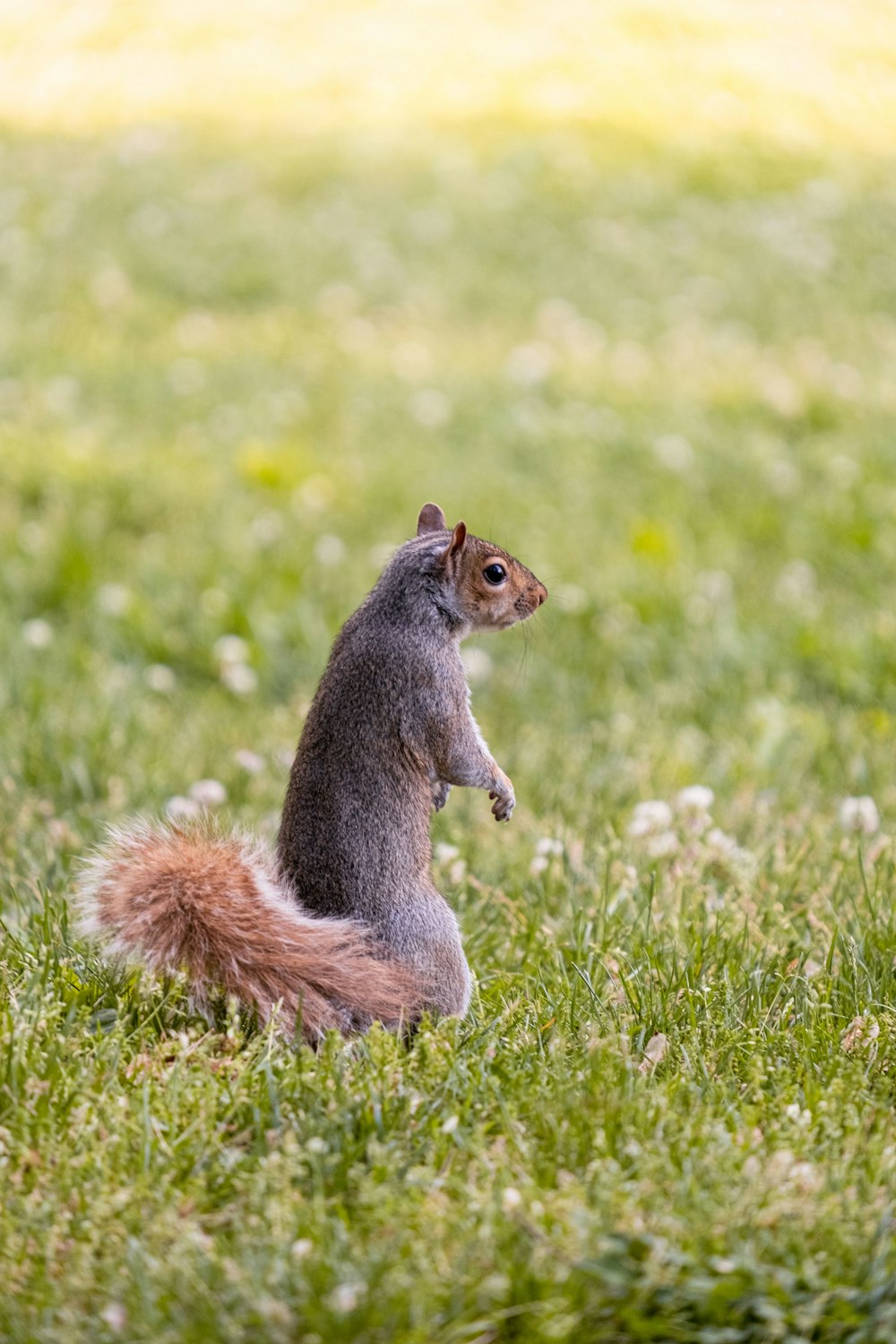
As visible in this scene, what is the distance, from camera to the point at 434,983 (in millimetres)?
2443

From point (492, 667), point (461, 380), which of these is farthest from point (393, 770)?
point (461, 380)

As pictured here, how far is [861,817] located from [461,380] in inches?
201

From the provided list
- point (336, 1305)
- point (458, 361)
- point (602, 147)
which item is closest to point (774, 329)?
point (458, 361)

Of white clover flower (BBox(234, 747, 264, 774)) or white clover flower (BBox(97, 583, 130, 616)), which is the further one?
white clover flower (BBox(97, 583, 130, 616))

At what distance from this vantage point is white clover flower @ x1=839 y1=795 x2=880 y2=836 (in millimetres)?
3828

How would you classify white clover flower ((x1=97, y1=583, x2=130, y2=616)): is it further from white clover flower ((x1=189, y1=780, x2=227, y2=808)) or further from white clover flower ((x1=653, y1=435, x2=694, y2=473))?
white clover flower ((x1=653, y1=435, x2=694, y2=473))

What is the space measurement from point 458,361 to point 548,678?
12.6 ft

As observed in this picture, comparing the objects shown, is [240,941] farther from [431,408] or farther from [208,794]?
[431,408]

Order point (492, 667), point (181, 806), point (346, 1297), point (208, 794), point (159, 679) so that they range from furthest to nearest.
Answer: point (492, 667) < point (159, 679) < point (208, 794) < point (181, 806) < point (346, 1297)

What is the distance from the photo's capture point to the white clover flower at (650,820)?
3.62 metres

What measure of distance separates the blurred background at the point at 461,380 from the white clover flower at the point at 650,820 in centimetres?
25

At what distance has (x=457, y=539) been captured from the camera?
2555mm

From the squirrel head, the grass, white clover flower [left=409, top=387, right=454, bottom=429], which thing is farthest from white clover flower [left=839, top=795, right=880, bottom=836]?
white clover flower [left=409, top=387, right=454, bottom=429]

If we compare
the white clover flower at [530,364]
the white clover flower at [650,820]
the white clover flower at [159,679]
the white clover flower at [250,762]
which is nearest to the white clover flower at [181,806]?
the white clover flower at [250,762]
